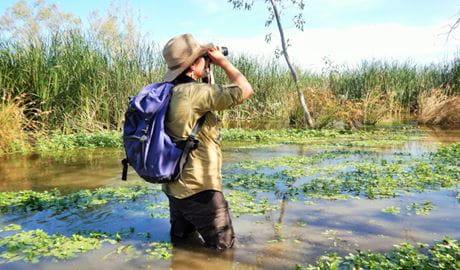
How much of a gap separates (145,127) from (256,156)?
17.2ft

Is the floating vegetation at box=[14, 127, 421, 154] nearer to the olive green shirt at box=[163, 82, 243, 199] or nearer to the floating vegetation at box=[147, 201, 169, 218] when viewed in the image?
the floating vegetation at box=[147, 201, 169, 218]

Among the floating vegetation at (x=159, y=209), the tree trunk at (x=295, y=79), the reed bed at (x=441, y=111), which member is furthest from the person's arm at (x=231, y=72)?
the reed bed at (x=441, y=111)

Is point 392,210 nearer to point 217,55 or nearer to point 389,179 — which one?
point 389,179

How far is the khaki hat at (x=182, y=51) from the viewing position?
3.36 m

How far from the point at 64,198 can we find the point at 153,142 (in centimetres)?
224

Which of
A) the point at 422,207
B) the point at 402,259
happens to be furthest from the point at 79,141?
the point at 402,259

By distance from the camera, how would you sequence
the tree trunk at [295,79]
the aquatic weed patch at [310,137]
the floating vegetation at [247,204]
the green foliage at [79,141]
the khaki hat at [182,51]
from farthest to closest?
1. the tree trunk at [295,79]
2. the aquatic weed patch at [310,137]
3. the green foliage at [79,141]
4. the floating vegetation at [247,204]
5. the khaki hat at [182,51]

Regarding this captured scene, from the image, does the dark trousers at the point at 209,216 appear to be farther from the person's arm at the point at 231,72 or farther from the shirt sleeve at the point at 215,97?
the person's arm at the point at 231,72

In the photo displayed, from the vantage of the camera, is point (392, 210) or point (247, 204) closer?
point (392, 210)

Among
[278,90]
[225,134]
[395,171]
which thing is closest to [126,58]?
[225,134]

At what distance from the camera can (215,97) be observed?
129 inches

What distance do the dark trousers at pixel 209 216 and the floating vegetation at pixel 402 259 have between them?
0.67 meters

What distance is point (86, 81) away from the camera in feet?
37.6

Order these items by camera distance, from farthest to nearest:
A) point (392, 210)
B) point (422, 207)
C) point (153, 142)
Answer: point (422, 207)
point (392, 210)
point (153, 142)
